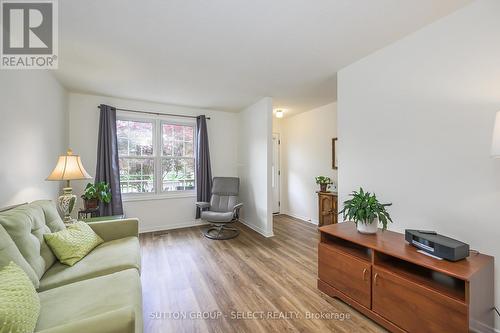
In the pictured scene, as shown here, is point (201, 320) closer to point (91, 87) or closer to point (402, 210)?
point (402, 210)

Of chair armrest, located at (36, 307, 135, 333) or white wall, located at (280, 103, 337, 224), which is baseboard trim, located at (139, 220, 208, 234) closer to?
white wall, located at (280, 103, 337, 224)

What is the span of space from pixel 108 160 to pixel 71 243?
222 cm

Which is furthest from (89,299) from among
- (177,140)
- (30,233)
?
(177,140)

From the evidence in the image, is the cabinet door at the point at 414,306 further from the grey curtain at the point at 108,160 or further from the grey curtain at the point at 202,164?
the grey curtain at the point at 108,160

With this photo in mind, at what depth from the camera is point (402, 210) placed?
1.99 metres

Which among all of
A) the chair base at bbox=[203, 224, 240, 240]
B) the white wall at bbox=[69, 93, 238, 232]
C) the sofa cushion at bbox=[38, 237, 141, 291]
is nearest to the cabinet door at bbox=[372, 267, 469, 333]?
the sofa cushion at bbox=[38, 237, 141, 291]

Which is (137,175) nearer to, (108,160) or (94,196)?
(108,160)

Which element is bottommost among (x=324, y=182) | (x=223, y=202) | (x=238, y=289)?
(x=238, y=289)

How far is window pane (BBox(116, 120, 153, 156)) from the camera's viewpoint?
3.82 metres

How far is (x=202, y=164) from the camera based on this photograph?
13.9 feet

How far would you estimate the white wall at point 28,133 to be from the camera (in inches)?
70.2

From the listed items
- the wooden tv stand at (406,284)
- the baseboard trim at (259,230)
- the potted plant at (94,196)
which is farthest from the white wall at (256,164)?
the potted plant at (94,196)

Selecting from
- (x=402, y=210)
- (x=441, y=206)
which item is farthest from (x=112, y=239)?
(x=441, y=206)

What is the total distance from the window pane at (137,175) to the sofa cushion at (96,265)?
7.04 ft
